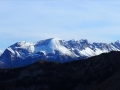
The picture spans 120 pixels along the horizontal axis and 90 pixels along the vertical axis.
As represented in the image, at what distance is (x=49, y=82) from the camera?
13500 centimetres

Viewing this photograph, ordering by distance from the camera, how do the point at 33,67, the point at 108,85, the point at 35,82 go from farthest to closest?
1. the point at 33,67
2. the point at 35,82
3. the point at 108,85

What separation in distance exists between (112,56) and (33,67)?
3446cm

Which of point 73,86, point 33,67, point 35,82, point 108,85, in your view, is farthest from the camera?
point 33,67

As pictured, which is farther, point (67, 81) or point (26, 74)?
point (26, 74)

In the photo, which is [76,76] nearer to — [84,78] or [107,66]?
[84,78]

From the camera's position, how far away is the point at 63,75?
13575cm

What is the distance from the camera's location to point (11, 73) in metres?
151

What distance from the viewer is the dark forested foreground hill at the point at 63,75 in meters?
127

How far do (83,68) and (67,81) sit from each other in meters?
9.09

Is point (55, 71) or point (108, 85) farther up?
point (55, 71)

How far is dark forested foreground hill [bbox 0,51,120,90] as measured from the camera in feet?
418

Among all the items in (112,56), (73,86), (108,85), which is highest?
(112,56)

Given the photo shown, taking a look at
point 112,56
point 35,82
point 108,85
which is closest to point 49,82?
point 35,82

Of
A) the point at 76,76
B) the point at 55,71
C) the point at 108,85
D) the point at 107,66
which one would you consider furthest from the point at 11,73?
the point at 108,85
